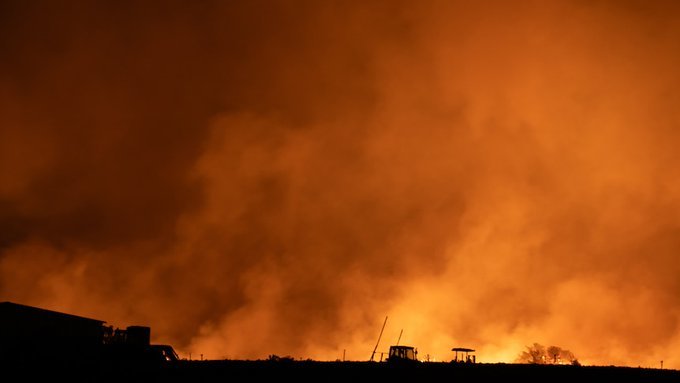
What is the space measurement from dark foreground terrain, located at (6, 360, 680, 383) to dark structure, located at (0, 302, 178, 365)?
6.99 ft

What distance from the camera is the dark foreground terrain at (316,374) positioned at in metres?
48.9

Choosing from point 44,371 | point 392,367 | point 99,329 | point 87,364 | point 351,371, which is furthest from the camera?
point 99,329

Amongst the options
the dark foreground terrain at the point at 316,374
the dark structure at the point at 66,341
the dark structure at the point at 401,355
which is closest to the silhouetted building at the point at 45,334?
the dark structure at the point at 66,341

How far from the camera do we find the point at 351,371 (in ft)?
186

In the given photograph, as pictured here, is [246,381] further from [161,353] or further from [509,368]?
[509,368]

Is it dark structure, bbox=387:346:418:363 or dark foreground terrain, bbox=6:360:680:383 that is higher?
dark structure, bbox=387:346:418:363

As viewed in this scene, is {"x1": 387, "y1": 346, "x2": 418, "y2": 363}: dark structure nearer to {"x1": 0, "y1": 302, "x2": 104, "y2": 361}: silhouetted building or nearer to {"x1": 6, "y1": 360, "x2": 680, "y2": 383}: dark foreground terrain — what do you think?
{"x1": 6, "y1": 360, "x2": 680, "y2": 383}: dark foreground terrain

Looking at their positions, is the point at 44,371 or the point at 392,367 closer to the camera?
the point at 44,371

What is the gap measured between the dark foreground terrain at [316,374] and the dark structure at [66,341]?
6.99 ft

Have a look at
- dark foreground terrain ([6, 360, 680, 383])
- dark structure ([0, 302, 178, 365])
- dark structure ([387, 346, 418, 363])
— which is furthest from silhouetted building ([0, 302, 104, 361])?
dark structure ([387, 346, 418, 363])

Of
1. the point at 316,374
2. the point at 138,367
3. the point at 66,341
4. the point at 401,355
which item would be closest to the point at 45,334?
the point at 66,341

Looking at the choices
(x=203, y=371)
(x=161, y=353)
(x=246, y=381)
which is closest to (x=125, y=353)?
(x=161, y=353)

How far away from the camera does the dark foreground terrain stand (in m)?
48.9

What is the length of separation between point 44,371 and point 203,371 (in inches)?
443
